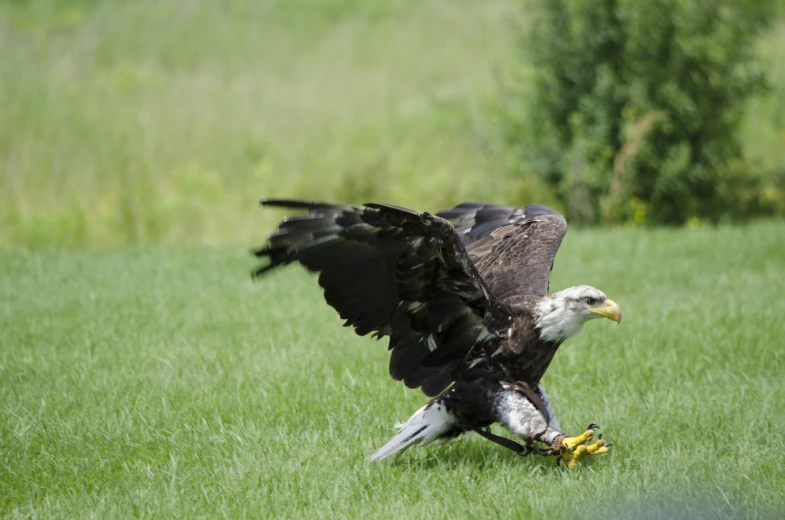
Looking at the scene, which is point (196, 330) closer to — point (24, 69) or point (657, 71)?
point (657, 71)

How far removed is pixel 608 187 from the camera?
1166 cm

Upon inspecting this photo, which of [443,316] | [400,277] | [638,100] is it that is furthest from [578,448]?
[638,100]

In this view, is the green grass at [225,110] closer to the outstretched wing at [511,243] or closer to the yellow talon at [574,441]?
the outstretched wing at [511,243]

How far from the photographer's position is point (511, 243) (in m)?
5.29

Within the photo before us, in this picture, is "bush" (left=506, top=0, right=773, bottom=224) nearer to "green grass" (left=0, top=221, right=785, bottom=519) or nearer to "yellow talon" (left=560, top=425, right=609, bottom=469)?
"green grass" (left=0, top=221, right=785, bottom=519)

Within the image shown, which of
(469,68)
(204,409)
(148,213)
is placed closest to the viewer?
(204,409)

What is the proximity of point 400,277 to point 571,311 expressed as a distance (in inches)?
30.2

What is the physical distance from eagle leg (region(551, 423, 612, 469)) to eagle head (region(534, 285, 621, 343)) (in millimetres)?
448

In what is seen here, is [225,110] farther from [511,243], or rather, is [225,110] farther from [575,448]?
[575,448]

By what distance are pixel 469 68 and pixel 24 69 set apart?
28.4 ft

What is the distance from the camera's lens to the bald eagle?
3867mm

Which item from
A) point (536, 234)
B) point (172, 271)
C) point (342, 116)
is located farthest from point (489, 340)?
point (342, 116)

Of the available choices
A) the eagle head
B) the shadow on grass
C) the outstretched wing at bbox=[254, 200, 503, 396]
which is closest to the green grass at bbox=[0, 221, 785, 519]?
the shadow on grass

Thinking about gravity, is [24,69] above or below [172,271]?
above
